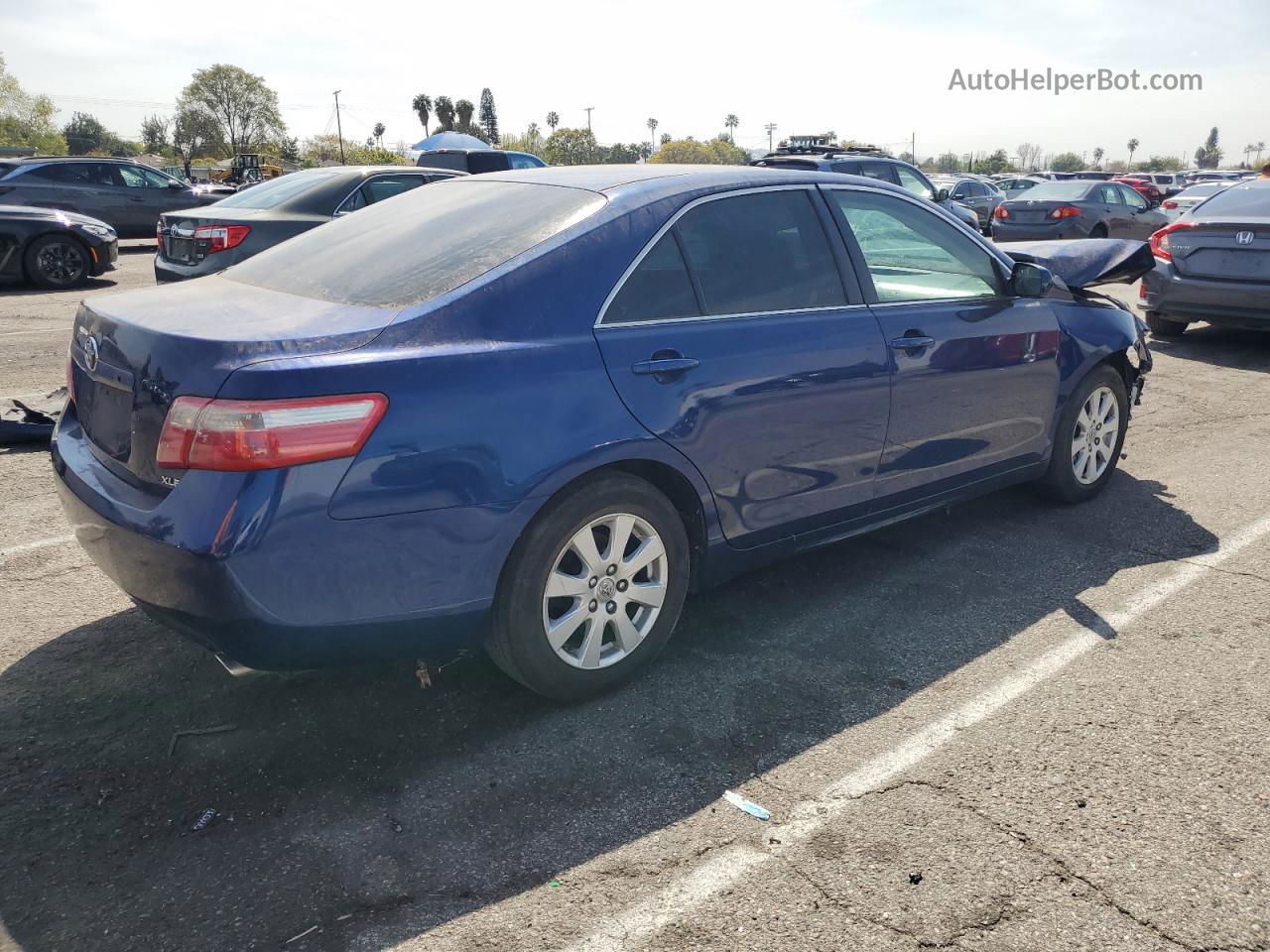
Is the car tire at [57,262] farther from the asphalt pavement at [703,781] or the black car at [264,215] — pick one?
the asphalt pavement at [703,781]

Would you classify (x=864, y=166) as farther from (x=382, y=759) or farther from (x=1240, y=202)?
(x=382, y=759)

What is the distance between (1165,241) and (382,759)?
9.33 meters

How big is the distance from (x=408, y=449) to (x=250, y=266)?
60.6 inches

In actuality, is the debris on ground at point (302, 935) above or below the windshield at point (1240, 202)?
below

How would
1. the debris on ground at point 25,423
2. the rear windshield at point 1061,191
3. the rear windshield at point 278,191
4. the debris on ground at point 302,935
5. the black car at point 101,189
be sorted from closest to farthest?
the debris on ground at point 302,935
the debris on ground at point 25,423
the rear windshield at point 278,191
the black car at point 101,189
the rear windshield at point 1061,191

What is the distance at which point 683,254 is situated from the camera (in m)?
3.46

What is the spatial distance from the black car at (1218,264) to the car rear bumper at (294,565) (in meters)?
8.38

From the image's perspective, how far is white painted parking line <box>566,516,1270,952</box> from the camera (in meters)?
2.36

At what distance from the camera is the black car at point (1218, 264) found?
349 inches

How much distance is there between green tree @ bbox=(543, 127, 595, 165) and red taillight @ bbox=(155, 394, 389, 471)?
69.4 m

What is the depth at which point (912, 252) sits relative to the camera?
4.38 m

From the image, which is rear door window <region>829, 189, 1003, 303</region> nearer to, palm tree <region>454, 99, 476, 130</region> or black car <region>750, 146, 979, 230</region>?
black car <region>750, 146, 979, 230</region>

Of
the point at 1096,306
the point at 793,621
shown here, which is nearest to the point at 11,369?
the point at 793,621

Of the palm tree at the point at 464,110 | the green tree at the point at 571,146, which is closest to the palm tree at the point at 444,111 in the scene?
the palm tree at the point at 464,110
